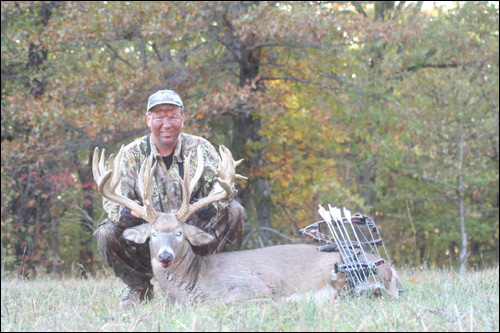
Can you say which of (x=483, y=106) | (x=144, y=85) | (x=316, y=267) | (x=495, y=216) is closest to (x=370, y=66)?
(x=483, y=106)

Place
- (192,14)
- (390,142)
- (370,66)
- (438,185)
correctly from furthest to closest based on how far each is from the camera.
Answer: (370,66)
(438,185)
(390,142)
(192,14)

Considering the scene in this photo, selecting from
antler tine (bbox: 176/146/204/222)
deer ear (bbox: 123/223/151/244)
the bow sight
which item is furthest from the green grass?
antler tine (bbox: 176/146/204/222)

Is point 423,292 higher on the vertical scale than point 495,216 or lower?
higher

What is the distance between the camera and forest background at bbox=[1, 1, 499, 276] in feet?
32.3

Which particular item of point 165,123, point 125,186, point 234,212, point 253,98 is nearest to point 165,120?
point 165,123

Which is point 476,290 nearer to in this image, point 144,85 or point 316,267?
point 316,267

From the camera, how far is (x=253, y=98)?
1009 cm

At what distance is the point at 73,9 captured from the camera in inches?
418

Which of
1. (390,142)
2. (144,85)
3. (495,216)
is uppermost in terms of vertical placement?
(144,85)

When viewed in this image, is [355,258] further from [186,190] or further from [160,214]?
[160,214]

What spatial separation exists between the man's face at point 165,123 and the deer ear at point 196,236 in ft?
2.70

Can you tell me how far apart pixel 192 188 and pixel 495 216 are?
14463mm

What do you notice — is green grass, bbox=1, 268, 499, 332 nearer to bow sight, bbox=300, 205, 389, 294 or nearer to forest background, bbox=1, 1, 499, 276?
bow sight, bbox=300, 205, 389, 294

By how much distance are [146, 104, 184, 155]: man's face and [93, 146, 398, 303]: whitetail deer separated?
0.44 meters
